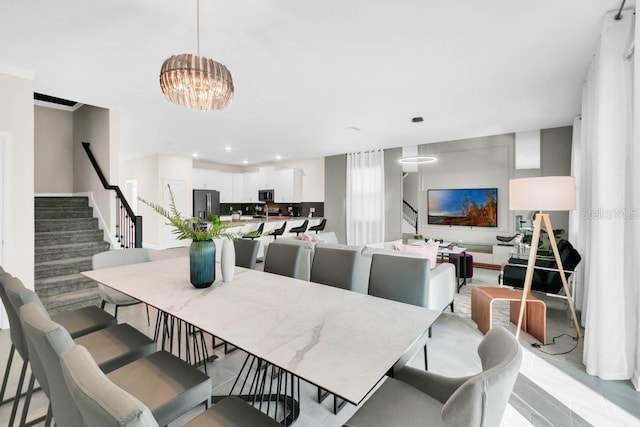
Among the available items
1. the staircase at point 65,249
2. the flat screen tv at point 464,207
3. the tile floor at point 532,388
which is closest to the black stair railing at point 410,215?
the flat screen tv at point 464,207

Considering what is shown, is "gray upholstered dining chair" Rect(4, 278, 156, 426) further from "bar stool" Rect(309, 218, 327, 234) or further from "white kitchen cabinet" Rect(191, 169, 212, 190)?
"white kitchen cabinet" Rect(191, 169, 212, 190)

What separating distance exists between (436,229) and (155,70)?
263 inches

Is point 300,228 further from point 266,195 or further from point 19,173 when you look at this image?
point 19,173

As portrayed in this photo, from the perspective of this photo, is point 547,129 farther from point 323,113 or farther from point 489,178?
point 323,113

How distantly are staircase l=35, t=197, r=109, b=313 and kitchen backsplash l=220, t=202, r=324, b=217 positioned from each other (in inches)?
200

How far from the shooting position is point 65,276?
3996 mm

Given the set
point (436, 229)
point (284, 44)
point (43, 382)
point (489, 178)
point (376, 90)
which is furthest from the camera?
point (436, 229)

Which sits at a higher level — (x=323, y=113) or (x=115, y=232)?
(x=323, y=113)

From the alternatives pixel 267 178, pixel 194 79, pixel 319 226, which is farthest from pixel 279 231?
pixel 194 79

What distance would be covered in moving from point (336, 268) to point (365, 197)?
5.61 m

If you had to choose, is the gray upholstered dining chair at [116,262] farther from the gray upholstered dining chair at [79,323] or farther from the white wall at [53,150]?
the white wall at [53,150]

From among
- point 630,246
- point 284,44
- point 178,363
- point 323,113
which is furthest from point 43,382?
point 323,113

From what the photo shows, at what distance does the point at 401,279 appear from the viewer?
2.11 m

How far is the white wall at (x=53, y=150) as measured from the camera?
5375 mm
